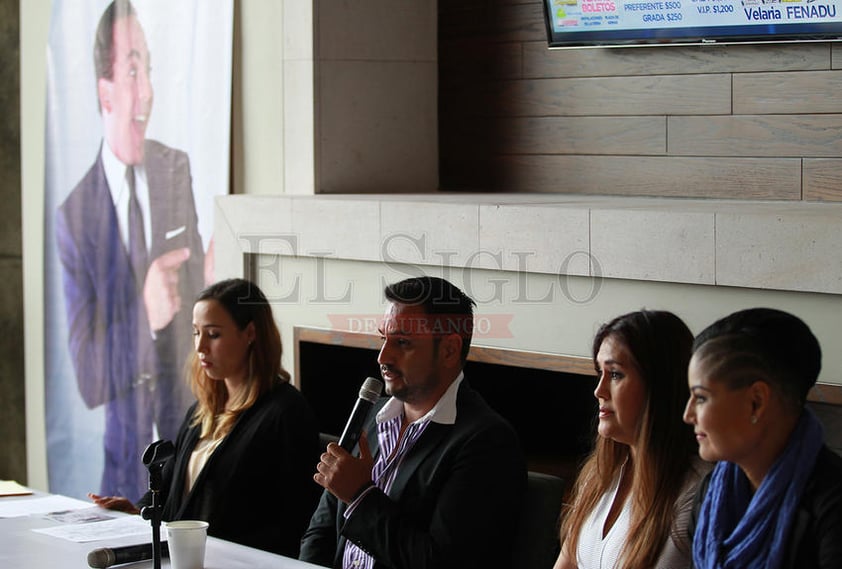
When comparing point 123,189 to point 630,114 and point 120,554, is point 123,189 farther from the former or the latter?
point 120,554

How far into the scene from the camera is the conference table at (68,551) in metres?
2.53

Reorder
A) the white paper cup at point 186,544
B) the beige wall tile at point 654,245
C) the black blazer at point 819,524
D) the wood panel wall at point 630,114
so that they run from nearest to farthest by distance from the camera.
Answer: the black blazer at point 819,524
the white paper cup at point 186,544
the beige wall tile at point 654,245
the wood panel wall at point 630,114

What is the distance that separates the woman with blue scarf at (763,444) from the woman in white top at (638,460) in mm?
202

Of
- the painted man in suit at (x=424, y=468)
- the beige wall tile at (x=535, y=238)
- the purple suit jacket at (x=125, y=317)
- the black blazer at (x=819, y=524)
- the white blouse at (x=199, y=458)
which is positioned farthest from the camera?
the purple suit jacket at (x=125, y=317)

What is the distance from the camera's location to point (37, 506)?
3086mm

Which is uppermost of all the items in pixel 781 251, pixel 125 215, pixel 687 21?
pixel 687 21

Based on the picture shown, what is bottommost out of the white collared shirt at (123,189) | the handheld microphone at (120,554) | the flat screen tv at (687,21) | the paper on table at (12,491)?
the paper on table at (12,491)

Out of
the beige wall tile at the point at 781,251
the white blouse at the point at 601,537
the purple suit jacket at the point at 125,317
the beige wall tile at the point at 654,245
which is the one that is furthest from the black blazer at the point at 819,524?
the purple suit jacket at the point at 125,317

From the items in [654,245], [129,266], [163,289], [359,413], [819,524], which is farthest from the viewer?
[129,266]

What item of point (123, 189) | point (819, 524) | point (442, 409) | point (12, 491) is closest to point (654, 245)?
point (442, 409)

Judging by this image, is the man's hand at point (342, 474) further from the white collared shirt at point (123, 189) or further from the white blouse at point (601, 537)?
the white collared shirt at point (123, 189)

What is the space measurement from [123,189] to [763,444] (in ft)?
10.6

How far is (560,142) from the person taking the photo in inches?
158

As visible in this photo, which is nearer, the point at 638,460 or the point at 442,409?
the point at 638,460
